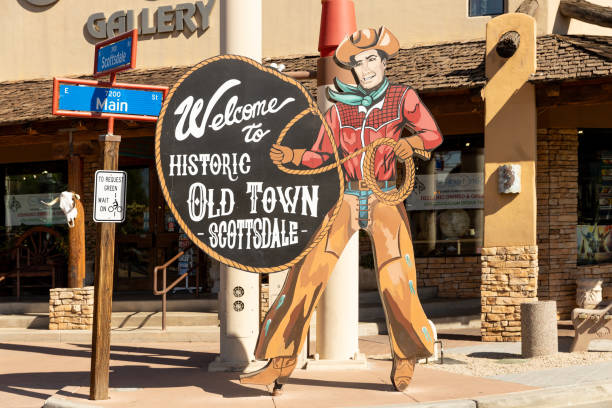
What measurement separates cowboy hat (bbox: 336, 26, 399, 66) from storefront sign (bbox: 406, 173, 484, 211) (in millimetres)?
6654

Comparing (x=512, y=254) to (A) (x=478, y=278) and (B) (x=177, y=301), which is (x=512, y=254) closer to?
(A) (x=478, y=278)

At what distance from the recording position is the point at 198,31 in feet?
52.1

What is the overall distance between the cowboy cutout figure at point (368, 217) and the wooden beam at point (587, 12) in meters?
5.54

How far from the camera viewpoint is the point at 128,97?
814cm

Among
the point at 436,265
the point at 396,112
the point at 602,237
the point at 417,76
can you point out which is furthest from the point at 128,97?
the point at 602,237

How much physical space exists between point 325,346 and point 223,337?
122cm

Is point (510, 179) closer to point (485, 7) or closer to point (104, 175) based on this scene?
point (485, 7)

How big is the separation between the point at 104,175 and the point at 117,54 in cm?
116

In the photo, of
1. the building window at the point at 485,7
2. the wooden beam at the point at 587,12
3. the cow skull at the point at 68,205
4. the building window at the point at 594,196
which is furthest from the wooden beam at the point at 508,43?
the cow skull at the point at 68,205

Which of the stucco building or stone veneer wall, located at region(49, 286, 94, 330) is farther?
stone veneer wall, located at region(49, 286, 94, 330)

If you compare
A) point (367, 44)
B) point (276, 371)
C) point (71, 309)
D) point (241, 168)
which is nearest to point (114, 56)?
point (241, 168)

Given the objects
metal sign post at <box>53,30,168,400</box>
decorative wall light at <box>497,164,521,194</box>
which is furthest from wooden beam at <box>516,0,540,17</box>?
metal sign post at <box>53,30,168,400</box>

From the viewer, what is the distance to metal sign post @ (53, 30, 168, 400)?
7879mm

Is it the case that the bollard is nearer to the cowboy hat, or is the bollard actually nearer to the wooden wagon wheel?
the cowboy hat
